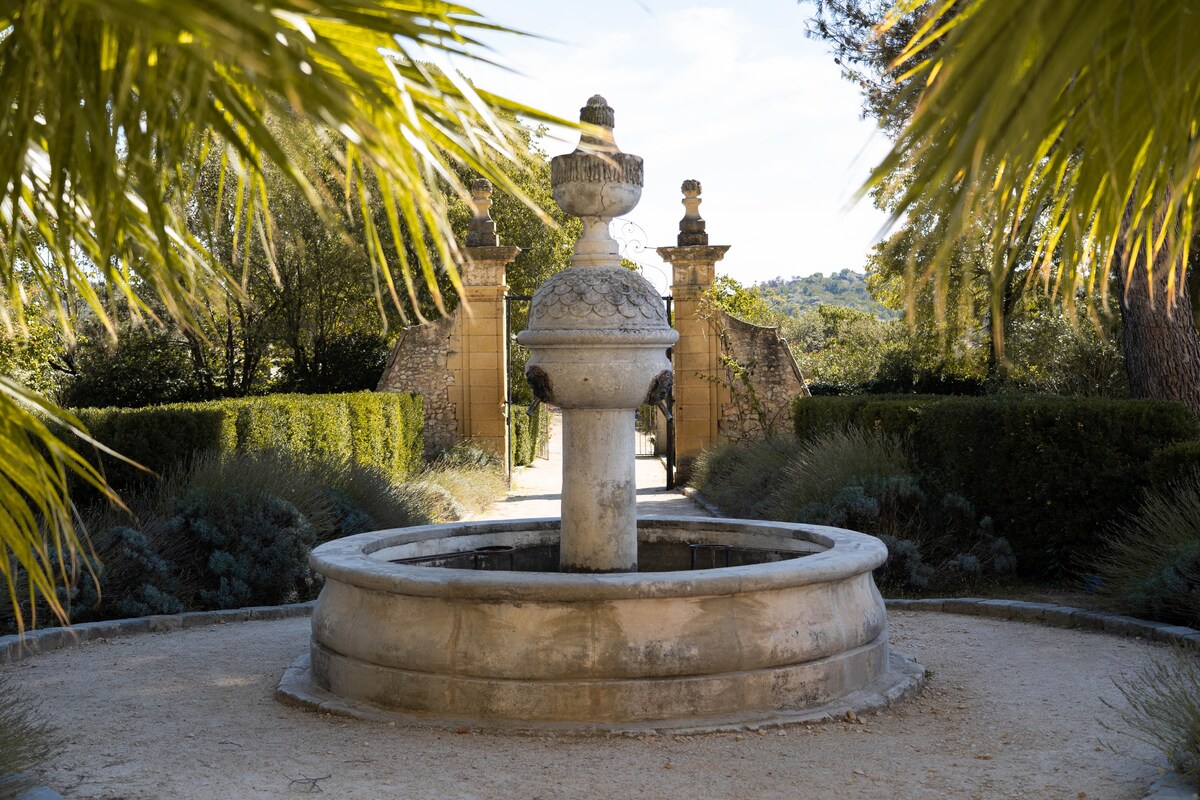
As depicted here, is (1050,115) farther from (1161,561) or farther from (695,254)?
(695,254)

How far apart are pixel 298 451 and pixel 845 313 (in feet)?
126

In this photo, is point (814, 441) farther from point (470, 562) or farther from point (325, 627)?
point (325, 627)

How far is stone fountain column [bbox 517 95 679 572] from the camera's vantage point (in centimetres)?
582

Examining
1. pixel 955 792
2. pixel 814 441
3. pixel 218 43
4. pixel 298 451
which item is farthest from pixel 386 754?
pixel 814 441

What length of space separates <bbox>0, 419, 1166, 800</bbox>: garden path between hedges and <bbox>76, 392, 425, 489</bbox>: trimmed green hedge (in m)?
3.49

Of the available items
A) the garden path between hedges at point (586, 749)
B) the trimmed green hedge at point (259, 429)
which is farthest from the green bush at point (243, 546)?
the garden path between hedges at point (586, 749)

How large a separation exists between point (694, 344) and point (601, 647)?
12621 millimetres

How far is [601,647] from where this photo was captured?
16.5ft

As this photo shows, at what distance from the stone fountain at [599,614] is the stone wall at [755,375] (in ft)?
36.8

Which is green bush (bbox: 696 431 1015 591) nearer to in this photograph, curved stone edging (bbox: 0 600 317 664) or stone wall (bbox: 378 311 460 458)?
curved stone edging (bbox: 0 600 317 664)

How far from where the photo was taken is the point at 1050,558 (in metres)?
9.22

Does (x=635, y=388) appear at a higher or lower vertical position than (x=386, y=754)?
higher

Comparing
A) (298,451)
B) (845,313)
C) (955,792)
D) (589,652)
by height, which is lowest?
(955,792)

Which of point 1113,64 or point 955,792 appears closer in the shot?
point 1113,64
